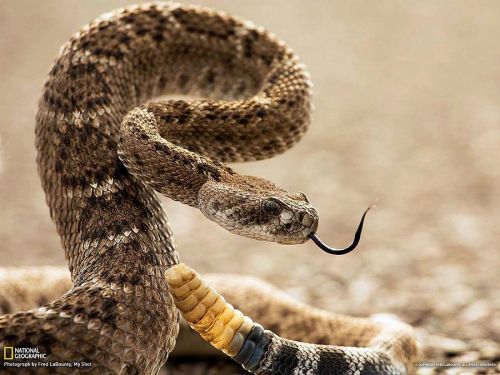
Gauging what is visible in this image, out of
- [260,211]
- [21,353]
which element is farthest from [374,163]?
[21,353]

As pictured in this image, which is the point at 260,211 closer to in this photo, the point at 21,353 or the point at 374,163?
the point at 21,353

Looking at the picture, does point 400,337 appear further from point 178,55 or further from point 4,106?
point 4,106

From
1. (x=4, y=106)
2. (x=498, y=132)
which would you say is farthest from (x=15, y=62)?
(x=498, y=132)

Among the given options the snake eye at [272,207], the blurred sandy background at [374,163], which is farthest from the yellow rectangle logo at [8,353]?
the blurred sandy background at [374,163]

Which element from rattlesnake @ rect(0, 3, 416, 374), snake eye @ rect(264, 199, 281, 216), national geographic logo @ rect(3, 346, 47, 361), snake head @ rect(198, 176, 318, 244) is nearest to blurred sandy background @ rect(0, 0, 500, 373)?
rattlesnake @ rect(0, 3, 416, 374)

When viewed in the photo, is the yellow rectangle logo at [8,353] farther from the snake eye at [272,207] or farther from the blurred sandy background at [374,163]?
the blurred sandy background at [374,163]
